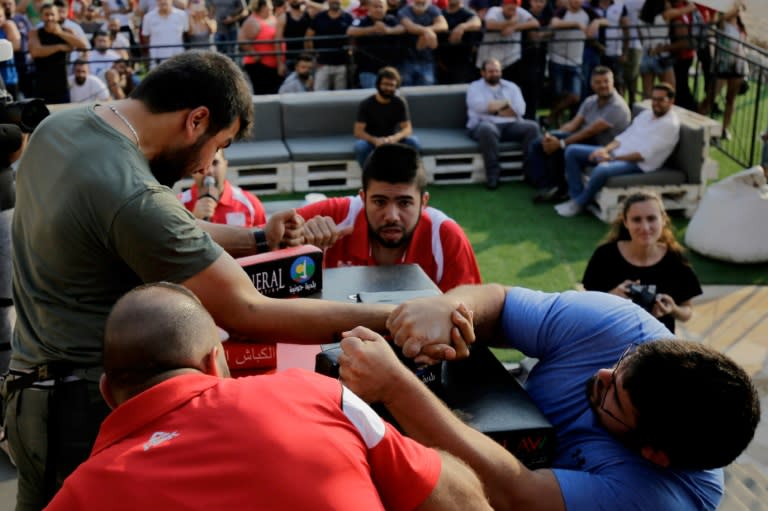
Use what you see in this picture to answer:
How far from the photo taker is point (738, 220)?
8.36 metres

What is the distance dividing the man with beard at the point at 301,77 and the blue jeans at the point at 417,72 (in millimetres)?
1275

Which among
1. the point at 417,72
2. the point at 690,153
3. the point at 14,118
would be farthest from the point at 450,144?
the point at 14,118

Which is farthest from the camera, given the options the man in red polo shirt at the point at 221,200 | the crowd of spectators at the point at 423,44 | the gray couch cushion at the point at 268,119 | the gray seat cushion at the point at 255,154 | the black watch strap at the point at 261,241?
the crowd of spectators at the point at 423,44

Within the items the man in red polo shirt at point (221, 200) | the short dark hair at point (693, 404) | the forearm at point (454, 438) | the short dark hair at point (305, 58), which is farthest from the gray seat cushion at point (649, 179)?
the forearm at point (454, 438)

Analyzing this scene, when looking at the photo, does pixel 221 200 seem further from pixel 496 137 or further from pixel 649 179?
pixel 496 137

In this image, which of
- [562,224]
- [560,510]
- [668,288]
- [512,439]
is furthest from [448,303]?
[562,224]

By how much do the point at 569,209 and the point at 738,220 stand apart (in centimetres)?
209

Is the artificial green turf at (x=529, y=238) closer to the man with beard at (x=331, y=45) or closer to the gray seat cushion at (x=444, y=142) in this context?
the gray seat cushion at (x=444, y=142)

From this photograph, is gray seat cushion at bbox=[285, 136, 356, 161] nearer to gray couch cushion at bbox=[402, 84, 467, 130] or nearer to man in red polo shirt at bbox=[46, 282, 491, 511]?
gray couch cushion at bbox=[402, 84, 467, 130]

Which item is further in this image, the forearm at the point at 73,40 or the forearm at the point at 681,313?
the forearm at the point at 73,40

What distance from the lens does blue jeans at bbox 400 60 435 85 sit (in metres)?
12.8

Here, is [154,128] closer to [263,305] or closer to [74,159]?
[74,159]

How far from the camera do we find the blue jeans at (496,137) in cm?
1105

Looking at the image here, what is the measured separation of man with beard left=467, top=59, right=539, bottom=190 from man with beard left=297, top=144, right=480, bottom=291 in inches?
261
